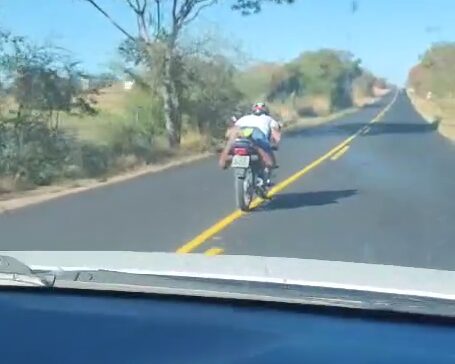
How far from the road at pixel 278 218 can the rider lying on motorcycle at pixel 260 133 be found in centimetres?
74

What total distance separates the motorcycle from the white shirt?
121 millimetres

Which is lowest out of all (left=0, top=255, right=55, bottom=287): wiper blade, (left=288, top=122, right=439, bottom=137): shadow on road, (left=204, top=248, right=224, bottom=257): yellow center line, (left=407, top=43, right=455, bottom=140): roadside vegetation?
(left=204, top=248, right=224, bottom=257): yellow center line

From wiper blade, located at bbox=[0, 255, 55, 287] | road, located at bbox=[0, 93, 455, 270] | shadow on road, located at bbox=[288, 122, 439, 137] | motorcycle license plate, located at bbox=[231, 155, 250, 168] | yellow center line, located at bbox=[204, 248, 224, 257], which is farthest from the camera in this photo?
shadow on road, located at bbox=[288, 122, 439, 137]

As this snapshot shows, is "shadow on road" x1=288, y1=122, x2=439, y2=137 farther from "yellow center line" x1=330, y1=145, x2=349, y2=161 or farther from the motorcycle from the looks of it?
the motorcycle

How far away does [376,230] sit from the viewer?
538 inches

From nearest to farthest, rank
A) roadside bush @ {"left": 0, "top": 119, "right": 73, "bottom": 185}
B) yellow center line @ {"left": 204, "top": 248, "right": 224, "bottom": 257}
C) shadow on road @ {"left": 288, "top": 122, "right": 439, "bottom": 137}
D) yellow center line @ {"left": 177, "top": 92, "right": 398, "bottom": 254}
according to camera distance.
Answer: yellow center line @ {"left": 204, "top": 248, "right": 224, "bottom": 257}
yellow center line @ {"left": 177, "top": 92, "right": 398, "bottom": 254}
roadside bush @ {"left": 0, "top": 119, "right": 73, "bottom": 185}
shadow on road @ {"left": 288, "top": 122, "right": 439, "bottom": 137}

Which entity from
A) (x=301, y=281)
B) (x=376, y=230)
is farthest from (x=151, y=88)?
(x=301, y=281)

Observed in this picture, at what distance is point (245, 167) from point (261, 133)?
89 cm

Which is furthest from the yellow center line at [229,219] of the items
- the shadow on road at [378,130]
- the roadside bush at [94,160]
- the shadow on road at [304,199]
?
the shadow on road at [378,130]

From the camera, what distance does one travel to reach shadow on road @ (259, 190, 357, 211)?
53.9 feet

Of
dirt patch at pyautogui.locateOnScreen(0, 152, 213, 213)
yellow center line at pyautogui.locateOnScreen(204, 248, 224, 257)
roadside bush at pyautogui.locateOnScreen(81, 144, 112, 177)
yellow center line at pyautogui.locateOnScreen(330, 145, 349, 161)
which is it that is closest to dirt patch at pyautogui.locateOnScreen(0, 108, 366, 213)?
dirt patch at pyautogui.locateOnScreen(0, 152, 213, 213)

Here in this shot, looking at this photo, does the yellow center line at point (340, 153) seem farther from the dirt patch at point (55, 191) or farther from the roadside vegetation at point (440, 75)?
the roadside vegetation at point (440, 75)

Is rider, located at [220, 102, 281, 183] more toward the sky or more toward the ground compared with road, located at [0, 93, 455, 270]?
more toward the sky

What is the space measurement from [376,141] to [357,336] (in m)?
36.9
